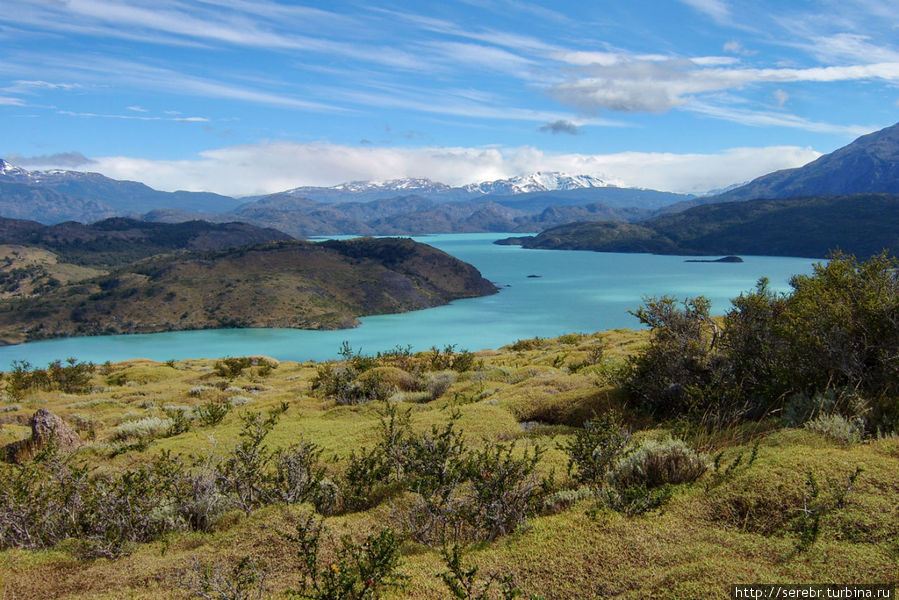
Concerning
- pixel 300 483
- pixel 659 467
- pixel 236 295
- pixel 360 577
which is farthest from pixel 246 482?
pixel 236 295

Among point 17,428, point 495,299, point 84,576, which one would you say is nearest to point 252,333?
point 495,299

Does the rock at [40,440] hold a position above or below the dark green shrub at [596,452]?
below

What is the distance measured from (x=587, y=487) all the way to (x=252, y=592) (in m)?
4.01

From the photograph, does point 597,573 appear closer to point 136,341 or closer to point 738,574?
point 738,574

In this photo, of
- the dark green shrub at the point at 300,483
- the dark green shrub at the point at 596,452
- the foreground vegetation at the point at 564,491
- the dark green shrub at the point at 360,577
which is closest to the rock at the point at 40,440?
the foreground vegetation at the point at 564,491

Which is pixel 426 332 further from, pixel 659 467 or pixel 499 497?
pixel 499 497

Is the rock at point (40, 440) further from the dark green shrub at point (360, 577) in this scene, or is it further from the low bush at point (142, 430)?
the dark green shrub at point (360, 577)

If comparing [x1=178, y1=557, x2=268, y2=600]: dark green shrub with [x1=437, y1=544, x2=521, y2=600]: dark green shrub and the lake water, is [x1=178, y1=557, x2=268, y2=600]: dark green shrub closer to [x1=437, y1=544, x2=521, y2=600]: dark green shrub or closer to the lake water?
[x1=437, y1=544, x2=521, y2=600]: dark green shrub

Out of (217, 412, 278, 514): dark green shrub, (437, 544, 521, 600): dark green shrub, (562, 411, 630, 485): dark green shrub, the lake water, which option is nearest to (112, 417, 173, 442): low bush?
(217, 412, 278, 514): dark green shrub

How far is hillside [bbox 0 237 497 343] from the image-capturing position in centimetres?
14288

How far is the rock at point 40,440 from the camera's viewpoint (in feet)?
36.7

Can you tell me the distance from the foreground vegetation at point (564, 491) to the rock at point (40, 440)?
165 millimetres

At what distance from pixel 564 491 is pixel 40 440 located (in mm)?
11448

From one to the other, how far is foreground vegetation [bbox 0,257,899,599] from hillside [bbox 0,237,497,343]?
13507cm
